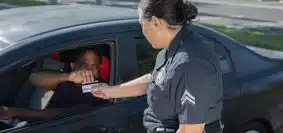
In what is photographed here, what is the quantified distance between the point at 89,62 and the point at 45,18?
39 centimetres

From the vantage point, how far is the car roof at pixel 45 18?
9.64ft

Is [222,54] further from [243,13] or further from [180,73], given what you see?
[243,13]

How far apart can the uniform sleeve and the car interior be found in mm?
879

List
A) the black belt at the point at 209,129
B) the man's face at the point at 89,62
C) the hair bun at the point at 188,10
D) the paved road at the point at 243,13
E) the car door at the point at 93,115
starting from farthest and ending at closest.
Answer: the paved road at the point at 243,13, the man's face at the point at 89,62, the car door at the point at 93,115, the black belt at the point at 209,129, the hair bun at the point at 188,10

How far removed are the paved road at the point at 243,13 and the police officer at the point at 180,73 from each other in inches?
514

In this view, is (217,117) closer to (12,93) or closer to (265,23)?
(12,93)

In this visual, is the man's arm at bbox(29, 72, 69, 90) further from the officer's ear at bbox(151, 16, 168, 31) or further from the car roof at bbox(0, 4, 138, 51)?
the officer's ear at bbox(151, 16, 168, 31)

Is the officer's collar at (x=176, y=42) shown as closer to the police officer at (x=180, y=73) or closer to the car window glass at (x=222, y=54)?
the police officer at (x=180, y=73)

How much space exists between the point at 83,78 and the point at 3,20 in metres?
0.62

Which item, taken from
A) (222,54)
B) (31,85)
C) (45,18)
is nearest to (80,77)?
(31,85)

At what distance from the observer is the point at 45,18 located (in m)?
3.27

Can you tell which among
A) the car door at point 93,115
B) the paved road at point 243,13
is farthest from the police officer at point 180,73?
the paved road at point 243,13

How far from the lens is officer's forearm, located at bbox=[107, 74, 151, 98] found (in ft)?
9.87

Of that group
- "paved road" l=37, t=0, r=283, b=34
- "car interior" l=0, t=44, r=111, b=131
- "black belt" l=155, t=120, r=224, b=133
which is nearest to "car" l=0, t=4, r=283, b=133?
"car interior" l=0, t=44, r=111, b=131
